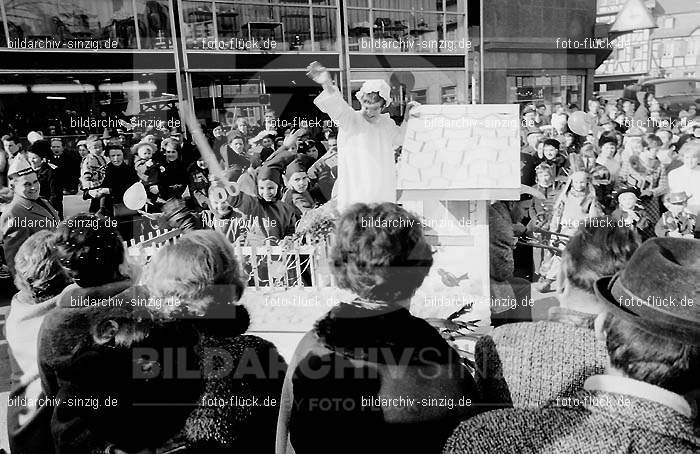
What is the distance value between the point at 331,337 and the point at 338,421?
0.23m

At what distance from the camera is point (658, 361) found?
1087 mm

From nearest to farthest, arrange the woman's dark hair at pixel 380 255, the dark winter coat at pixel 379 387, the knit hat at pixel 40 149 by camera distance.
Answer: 1. the dark winter coat at pixel 379 387
2. the woman's dark hair at pixel 380 255
3. the knit hat at pixel 40 149

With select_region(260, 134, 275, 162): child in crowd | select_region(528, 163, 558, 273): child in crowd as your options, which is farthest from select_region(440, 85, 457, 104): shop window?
select_region(528, 163, 558, 273): child in crowd

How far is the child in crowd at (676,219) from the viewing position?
466 cm

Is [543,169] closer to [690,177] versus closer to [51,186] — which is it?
[690,177]

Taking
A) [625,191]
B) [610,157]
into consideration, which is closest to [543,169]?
[625,191]

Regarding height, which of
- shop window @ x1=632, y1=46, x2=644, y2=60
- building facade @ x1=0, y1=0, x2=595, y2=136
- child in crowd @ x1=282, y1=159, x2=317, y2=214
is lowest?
child in crowd @ x1=282, y1=159, x2=317, y2=214

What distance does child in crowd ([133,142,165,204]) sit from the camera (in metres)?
6.42

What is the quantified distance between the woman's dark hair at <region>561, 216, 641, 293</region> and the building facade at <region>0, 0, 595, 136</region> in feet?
33.2

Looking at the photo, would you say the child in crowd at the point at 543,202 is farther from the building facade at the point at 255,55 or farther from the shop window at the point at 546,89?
the shop window at the point at 546,89

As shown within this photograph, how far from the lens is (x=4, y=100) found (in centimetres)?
972

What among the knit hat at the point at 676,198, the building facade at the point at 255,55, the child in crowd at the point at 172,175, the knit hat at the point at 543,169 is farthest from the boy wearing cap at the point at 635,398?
the building facade at the point at 255,55

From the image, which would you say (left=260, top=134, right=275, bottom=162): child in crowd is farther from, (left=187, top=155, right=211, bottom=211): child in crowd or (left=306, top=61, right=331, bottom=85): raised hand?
(left=306, top=61, right=331, bottom=85): raised hand

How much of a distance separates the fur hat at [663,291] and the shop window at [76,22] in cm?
1094
